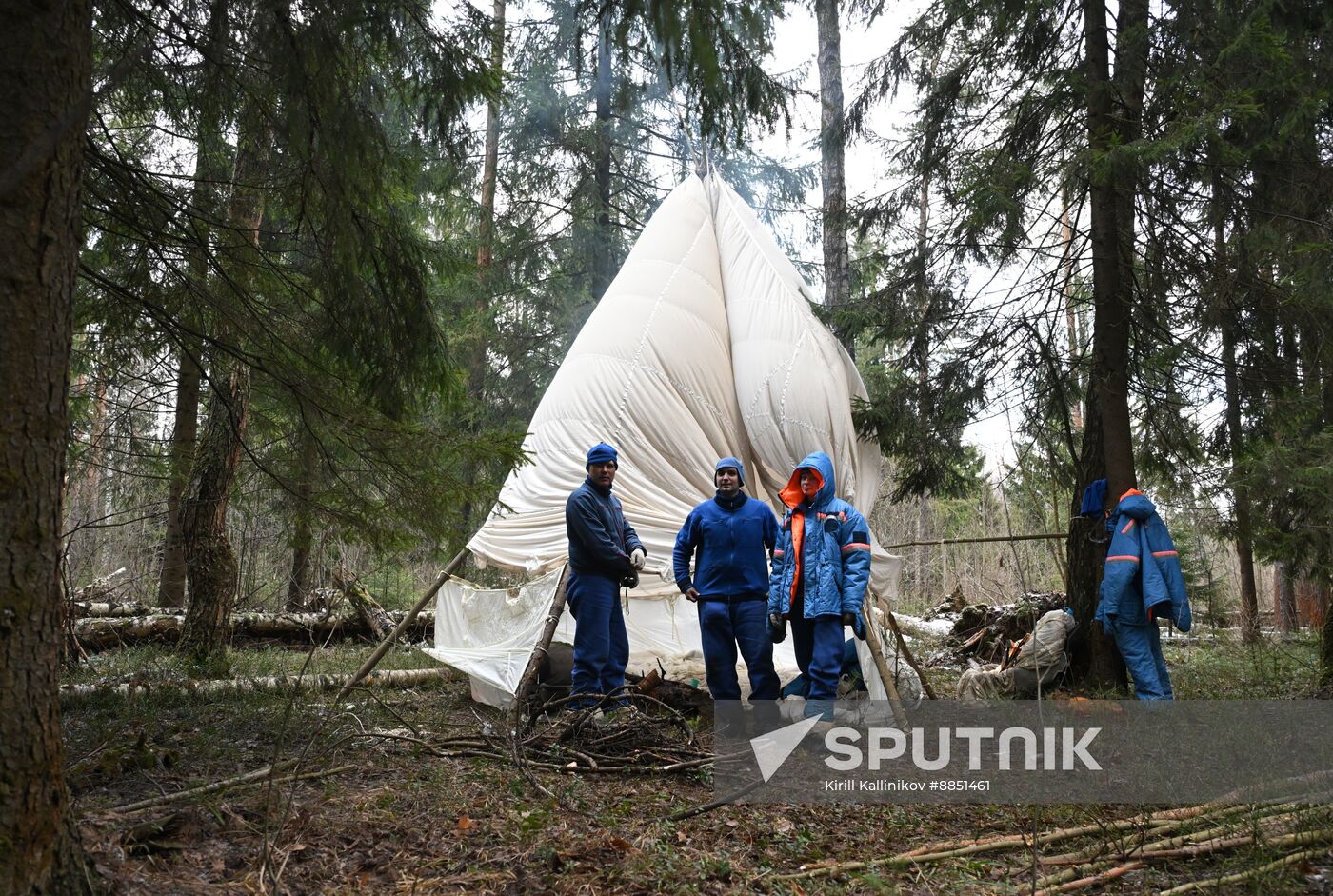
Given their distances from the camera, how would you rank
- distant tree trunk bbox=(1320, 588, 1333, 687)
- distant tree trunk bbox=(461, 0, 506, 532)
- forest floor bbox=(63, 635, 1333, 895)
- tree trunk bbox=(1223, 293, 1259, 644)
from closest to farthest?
forest floor bbox=(63, 635, 1333, 895) → distant tree trunk bbox=(1320, 588, 1333, 687) → tree trunk bbox=(1223, 293, 1259, 644) → distant tree trunk bbox=(461, 0, 506, 532)

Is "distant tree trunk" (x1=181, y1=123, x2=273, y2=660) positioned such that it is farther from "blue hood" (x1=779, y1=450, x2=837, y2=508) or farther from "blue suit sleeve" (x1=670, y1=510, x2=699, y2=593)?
"blue hood" (x1=779, y1=450, x2=837, y2=508)

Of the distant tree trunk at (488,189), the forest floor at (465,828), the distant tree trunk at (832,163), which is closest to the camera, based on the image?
the forest floor at (465,828)

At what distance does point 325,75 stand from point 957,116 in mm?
5129

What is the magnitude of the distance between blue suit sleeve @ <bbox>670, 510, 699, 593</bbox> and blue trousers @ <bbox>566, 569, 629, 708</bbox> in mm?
429

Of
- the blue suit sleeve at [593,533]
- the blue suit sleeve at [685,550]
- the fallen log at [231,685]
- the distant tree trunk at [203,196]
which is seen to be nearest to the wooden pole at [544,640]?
the blue suit sleeve at [593,533]

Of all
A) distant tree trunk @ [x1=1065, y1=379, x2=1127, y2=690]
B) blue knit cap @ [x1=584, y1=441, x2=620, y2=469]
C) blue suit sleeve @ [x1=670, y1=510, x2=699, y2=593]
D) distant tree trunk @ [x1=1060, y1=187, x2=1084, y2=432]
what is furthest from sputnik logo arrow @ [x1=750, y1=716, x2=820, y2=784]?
distant tree trunk @ [x1=1060, y1=187, x2=1084, y2=432]

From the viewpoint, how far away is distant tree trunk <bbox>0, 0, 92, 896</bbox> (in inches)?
88.7

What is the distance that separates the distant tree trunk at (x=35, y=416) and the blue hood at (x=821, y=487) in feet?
12.9

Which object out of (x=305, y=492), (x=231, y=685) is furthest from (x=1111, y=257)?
(x=231, y=685)

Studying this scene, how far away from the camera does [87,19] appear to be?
2584 millimetres

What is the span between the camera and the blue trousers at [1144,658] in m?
5.54

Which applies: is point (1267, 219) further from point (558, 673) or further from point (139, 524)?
point (139, 524)

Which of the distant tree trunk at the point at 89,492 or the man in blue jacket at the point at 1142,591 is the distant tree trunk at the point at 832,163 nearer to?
the man in blue jacket at the point at 1142,591

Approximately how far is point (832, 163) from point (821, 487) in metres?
6.45
